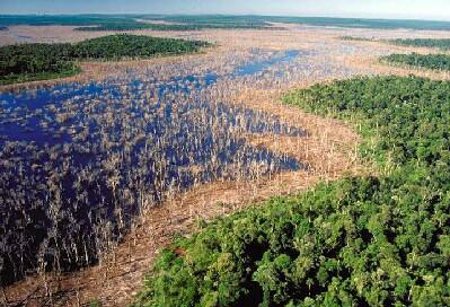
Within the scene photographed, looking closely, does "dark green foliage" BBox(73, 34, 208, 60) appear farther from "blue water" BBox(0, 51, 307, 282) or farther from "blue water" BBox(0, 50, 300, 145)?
"blue water" BBox(0, 51, 307, 282)

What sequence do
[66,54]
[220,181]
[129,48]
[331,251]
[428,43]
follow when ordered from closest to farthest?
[331,251]
[220,181]
[66,54]
[129,48]
[428,43]

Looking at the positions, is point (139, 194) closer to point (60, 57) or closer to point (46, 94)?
point (46, 94)

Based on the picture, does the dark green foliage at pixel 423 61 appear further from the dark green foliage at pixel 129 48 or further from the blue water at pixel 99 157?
the blue water at pixel 99 157

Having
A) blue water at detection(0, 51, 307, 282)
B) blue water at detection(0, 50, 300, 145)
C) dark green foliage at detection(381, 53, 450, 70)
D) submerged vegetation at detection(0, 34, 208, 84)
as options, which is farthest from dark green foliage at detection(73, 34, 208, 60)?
dark green foliage at detection(381, 53, 450, 70)

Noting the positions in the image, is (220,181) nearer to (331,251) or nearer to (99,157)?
(99,157)

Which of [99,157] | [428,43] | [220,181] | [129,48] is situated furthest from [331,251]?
[428,43]

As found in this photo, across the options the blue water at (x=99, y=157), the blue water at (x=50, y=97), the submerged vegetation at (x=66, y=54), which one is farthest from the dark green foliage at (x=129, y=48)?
the blue water at (x=99, y=157)

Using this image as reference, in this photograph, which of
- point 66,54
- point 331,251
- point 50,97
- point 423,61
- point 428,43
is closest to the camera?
point 331,251
